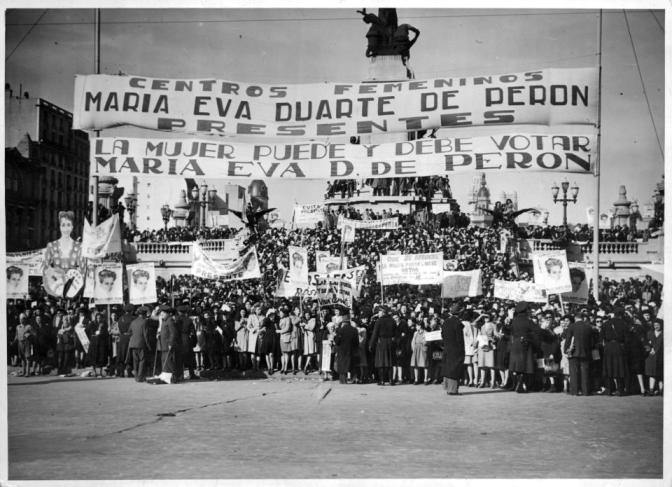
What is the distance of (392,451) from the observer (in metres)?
10.4

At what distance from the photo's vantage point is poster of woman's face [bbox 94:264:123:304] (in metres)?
17.2

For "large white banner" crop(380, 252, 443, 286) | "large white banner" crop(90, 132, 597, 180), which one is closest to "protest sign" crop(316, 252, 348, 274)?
"large white banner" crop(380, 252, 443, 286)

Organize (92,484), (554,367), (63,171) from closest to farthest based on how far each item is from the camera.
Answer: (92,484) → (554,367) → (63,171)

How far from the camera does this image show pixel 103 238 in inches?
696

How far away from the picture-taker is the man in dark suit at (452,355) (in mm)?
15195

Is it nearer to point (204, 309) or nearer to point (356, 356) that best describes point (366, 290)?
point (204, 309)

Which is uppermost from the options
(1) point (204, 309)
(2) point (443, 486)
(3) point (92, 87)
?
(3) point (92, 87)

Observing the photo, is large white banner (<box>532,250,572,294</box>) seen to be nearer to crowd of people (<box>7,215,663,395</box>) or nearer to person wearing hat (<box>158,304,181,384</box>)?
crowd of people (<box>7,215,663,395</box>)

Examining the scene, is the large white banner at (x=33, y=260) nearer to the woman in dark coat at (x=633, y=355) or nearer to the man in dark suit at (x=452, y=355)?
the man in dark suit at (x=452, y=355)

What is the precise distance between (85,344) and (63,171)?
15.8 metres

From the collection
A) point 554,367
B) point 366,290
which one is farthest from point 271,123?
point 366,290

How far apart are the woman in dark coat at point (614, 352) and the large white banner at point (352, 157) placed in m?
3.06

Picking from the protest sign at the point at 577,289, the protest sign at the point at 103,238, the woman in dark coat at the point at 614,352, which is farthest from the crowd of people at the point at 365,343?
A: the protest sign at the point at 103,238

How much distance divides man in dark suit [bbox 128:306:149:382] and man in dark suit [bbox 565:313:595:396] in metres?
7.89
